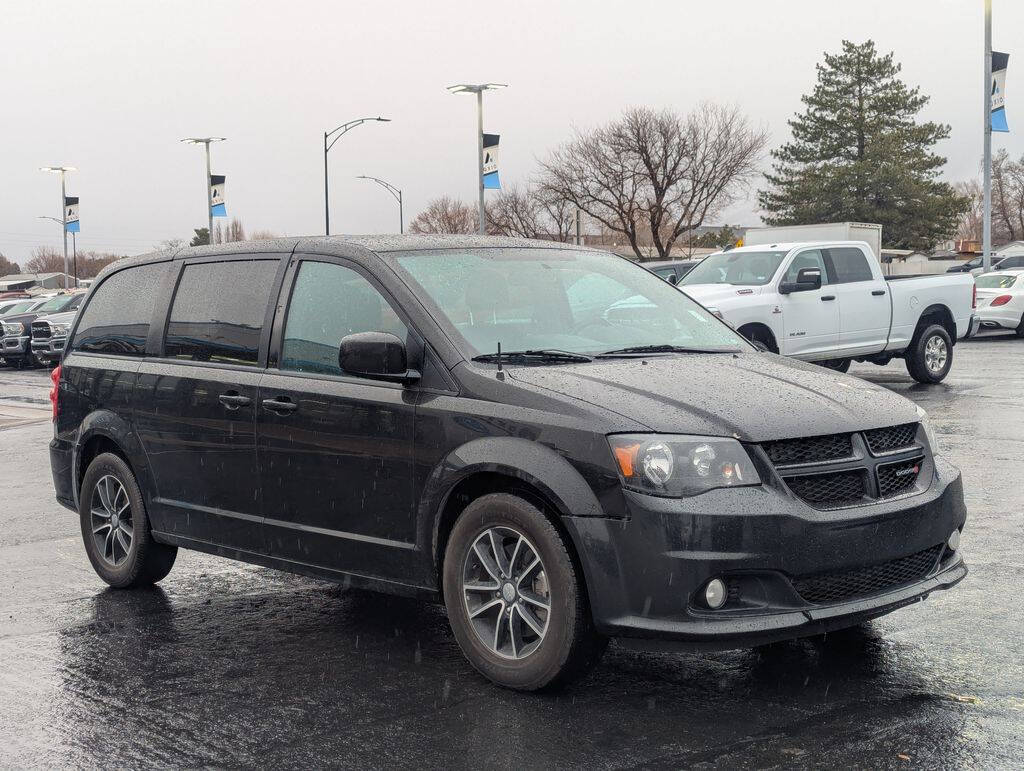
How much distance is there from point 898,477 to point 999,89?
35582 millimetres

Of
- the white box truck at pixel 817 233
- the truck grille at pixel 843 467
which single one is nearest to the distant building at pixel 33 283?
the white box truck at pixel 817 233

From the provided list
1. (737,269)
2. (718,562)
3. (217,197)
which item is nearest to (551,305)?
(718,562)

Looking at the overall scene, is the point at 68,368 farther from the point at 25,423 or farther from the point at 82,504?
the point at 25,423

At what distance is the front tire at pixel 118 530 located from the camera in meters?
6.55

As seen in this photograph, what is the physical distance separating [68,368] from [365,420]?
2706 mm

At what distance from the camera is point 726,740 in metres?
4.16

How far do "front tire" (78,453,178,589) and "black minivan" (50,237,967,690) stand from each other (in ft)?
0.06

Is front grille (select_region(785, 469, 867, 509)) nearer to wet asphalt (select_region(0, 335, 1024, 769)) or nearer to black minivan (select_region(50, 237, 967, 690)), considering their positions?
black minivan (select_region(50, 237, 967, 690))

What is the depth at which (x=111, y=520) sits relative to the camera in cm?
679

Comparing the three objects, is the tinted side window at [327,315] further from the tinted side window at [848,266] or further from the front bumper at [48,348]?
the front bumper at [48,348]

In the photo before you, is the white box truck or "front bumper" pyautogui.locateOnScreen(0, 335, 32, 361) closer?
"front bumper" pyautogui.locateOnScreen(0, 335, 32, 361)

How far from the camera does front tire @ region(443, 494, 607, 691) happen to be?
449 cm

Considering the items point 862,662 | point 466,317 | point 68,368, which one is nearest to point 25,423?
point 68,368

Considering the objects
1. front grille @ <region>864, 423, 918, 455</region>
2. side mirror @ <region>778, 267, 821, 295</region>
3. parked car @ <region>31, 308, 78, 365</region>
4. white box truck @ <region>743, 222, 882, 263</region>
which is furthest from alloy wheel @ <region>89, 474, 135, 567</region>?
white box truck @ <region>743, 222, 882, 263</region>
